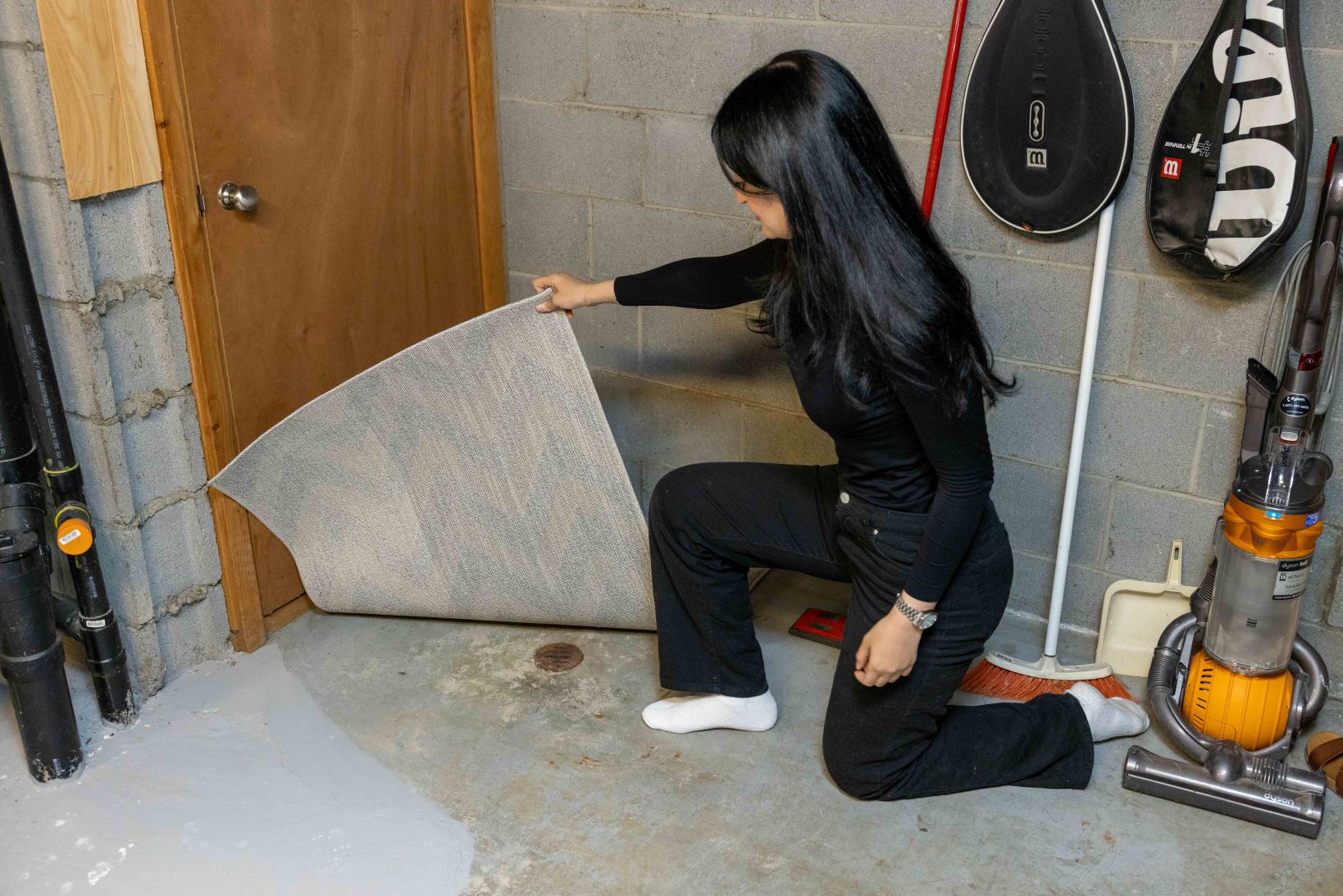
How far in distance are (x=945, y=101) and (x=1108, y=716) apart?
Result: 1157 millimetres

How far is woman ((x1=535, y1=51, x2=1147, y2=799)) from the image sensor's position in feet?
5.48

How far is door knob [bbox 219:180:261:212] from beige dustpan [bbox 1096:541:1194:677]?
1.82 m

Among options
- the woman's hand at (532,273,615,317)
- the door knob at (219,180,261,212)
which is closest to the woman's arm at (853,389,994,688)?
the woman's hand at (532,273,615,317)

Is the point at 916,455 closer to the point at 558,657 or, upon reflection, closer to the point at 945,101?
the point at 945,101

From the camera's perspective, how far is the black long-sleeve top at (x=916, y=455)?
1.73 m

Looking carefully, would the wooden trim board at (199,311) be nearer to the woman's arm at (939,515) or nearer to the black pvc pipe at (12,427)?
the black pvc pipe at (12,427)

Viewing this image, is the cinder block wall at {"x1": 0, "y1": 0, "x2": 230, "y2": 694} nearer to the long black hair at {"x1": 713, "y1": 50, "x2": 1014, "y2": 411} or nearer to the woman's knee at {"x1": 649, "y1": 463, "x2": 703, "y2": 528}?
the woman's knee at {"x1": 649, "y1": 463, "x2": 703, "y2": 528}

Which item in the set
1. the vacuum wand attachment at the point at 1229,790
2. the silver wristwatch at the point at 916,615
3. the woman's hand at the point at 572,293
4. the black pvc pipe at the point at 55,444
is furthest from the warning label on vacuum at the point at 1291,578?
the black pvc pipe at the point at 55,444

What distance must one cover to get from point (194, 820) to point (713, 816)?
88 cm

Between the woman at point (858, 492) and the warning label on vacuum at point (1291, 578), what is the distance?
36 cm

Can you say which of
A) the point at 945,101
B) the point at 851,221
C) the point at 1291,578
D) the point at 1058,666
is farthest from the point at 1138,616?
the point at 851,221

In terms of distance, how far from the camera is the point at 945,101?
7.18 feet

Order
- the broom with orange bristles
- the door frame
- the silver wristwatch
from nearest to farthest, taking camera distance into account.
→ the silver wristwatch
the door frame
the broom with orange bristles

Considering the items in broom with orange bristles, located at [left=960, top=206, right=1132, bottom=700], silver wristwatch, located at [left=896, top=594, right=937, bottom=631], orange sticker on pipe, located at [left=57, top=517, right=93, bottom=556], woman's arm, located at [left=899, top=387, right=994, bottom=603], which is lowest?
broom with orange bristles, located at [left=960, top=206, right=1132, bottom=700]
